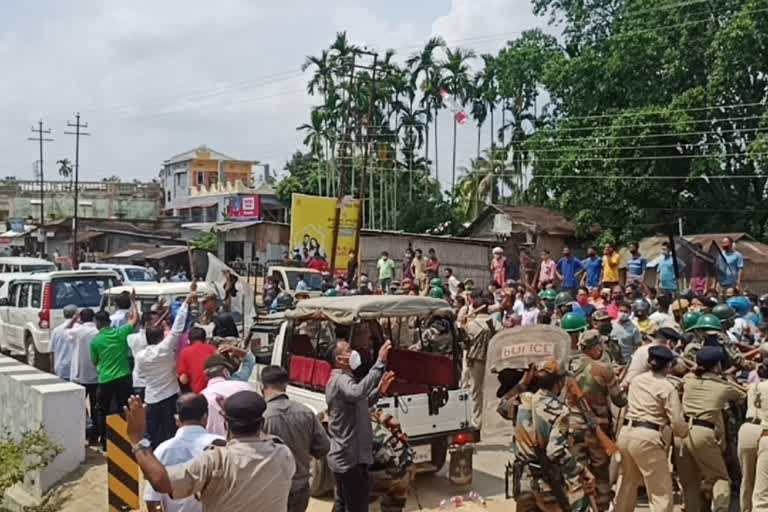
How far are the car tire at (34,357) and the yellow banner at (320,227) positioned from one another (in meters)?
12.6

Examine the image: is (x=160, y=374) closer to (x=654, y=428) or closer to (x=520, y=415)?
(x=520, y=415)

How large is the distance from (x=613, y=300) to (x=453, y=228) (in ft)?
107

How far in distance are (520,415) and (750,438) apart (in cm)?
216

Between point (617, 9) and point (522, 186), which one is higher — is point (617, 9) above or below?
above

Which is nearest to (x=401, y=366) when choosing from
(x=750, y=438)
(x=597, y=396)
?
(x=597, y=396)

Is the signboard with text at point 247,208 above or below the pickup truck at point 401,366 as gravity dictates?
above

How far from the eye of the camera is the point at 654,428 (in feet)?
23.2

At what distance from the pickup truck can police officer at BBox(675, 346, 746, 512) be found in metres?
2.44

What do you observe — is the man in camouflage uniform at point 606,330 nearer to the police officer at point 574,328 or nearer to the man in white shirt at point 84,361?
the police officer at point 574,328

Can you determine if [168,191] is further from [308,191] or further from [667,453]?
[667,453]

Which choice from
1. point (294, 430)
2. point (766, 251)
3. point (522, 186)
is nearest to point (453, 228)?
point (522, 186)

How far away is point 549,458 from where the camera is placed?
20.9 ft

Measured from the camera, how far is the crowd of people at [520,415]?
4238 millimetres

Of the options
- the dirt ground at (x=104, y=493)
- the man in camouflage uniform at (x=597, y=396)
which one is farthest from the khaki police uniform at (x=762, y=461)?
the dirt ground at (x=104, y=493)
